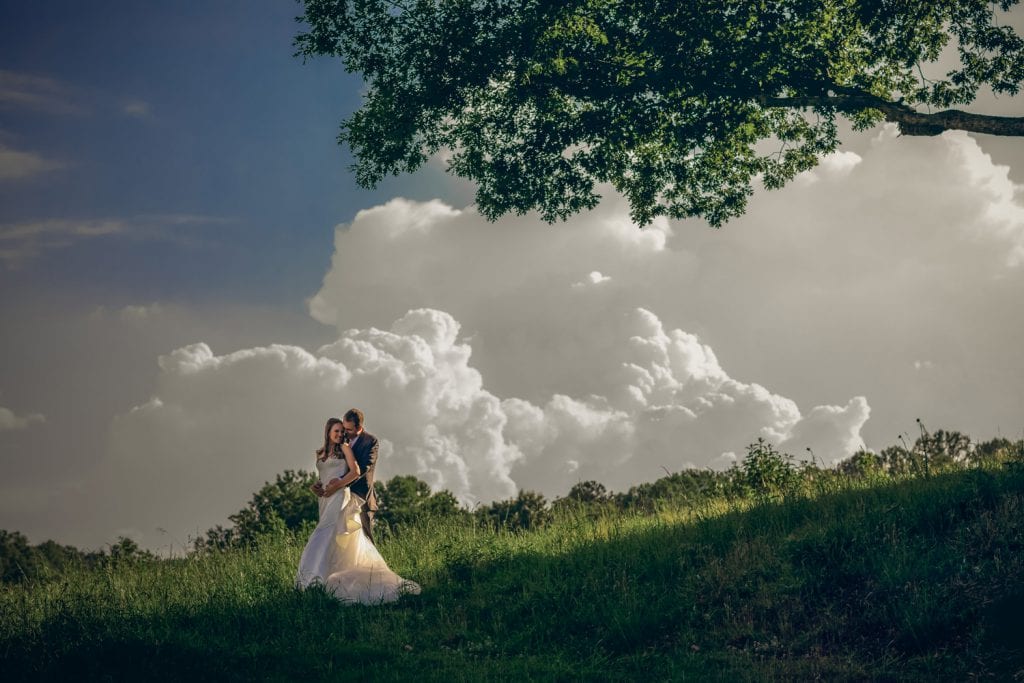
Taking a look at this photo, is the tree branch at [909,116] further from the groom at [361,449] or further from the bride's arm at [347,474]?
the bride's arm at [347,474]

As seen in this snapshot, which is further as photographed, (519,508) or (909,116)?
(519,508)

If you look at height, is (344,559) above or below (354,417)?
below

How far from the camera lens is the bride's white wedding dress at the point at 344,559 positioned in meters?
12.2

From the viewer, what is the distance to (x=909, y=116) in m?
16.0

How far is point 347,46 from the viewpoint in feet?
53.3

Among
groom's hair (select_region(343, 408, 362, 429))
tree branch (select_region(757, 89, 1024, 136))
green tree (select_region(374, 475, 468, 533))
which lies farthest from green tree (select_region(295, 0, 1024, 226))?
green tree (select_region(374, 475, 468, 533))

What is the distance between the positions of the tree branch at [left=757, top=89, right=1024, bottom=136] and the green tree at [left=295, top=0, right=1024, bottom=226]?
3 cm

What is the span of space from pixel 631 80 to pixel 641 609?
1005 centimetres

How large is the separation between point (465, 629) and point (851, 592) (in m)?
4.95

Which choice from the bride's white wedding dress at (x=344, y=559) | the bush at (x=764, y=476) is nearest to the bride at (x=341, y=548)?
the bride's white wedding dress at (x=344, y=559)

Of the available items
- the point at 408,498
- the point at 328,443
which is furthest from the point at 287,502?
the point at 328,443

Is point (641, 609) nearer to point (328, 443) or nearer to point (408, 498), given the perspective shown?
point (328, 443)

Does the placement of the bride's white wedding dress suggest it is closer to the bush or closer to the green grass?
the green grass

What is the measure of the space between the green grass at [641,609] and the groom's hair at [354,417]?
106 inches
